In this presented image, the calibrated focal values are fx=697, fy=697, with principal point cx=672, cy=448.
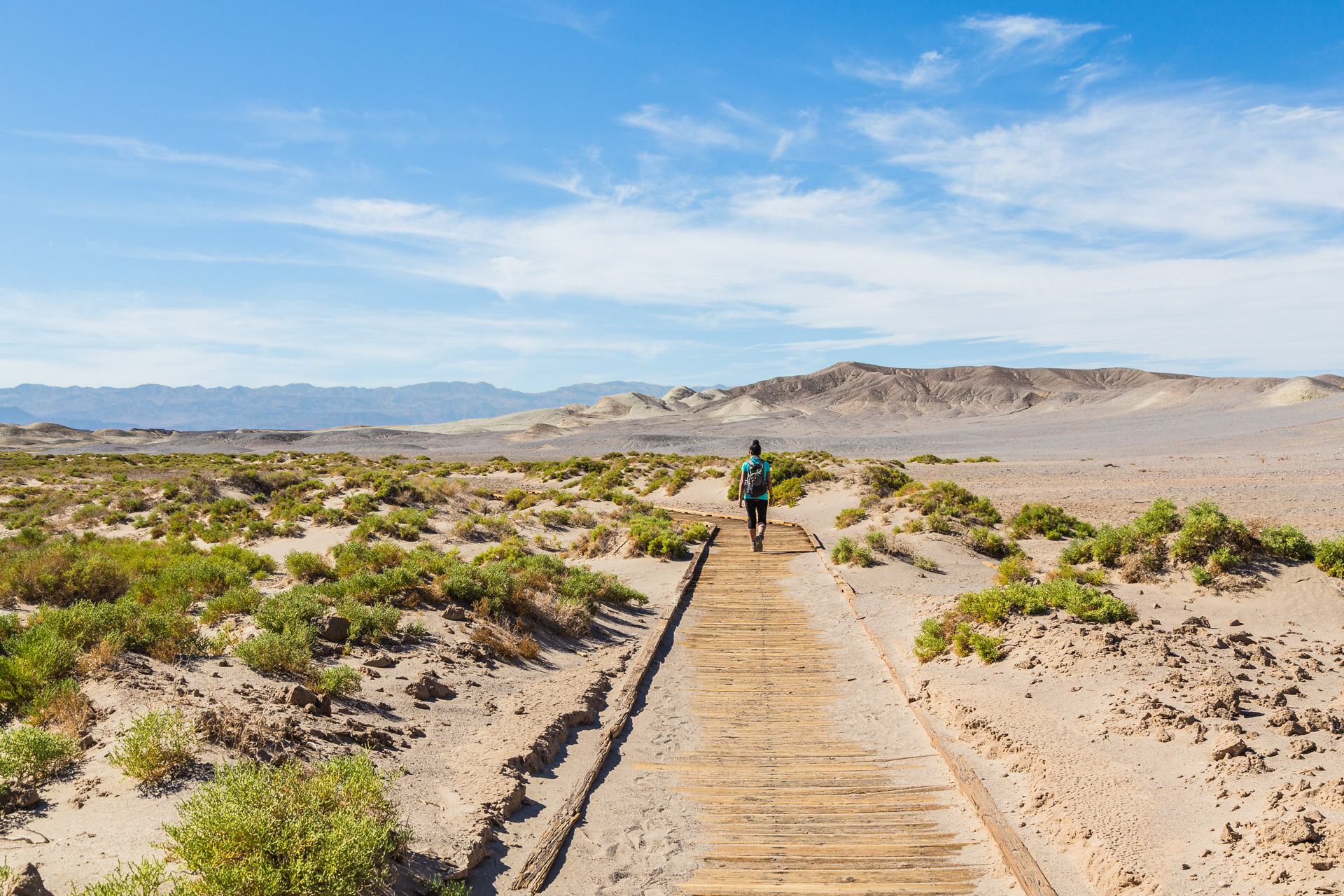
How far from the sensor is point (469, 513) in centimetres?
2145

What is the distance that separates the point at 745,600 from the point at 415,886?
26.7ft

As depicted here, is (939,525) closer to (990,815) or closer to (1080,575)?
(1080,575)

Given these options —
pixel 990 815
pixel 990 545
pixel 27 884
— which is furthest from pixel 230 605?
pixel 990 545

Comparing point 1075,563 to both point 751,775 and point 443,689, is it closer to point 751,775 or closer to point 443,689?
point 751,775

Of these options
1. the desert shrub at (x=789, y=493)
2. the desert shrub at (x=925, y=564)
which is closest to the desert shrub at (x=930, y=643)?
the desert shrub at (x=925, y=564)

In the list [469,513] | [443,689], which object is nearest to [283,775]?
[443,689]

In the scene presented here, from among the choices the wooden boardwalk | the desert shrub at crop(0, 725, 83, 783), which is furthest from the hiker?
the desert shrub at crop(0, 725, 83, 783)

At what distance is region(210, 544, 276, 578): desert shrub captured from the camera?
1264 centimetres

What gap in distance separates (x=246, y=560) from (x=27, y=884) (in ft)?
35.9

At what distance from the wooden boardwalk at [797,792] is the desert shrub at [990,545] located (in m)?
8.01

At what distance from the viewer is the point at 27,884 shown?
3.27 m

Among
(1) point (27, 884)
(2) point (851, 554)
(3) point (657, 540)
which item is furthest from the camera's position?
(3) point (657, 540)

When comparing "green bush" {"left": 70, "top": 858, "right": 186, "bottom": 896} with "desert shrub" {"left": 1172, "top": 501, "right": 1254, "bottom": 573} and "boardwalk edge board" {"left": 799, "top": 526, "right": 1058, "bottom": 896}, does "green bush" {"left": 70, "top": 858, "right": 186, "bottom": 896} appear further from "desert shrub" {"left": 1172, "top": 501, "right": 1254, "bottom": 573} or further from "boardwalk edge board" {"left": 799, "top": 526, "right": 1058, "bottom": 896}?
"desert shrub" {"left": 1172, "top": 501, "right": 1254, "bottom": 573}

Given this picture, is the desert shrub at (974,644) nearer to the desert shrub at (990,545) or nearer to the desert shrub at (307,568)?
the desert shrub at (990,545)
